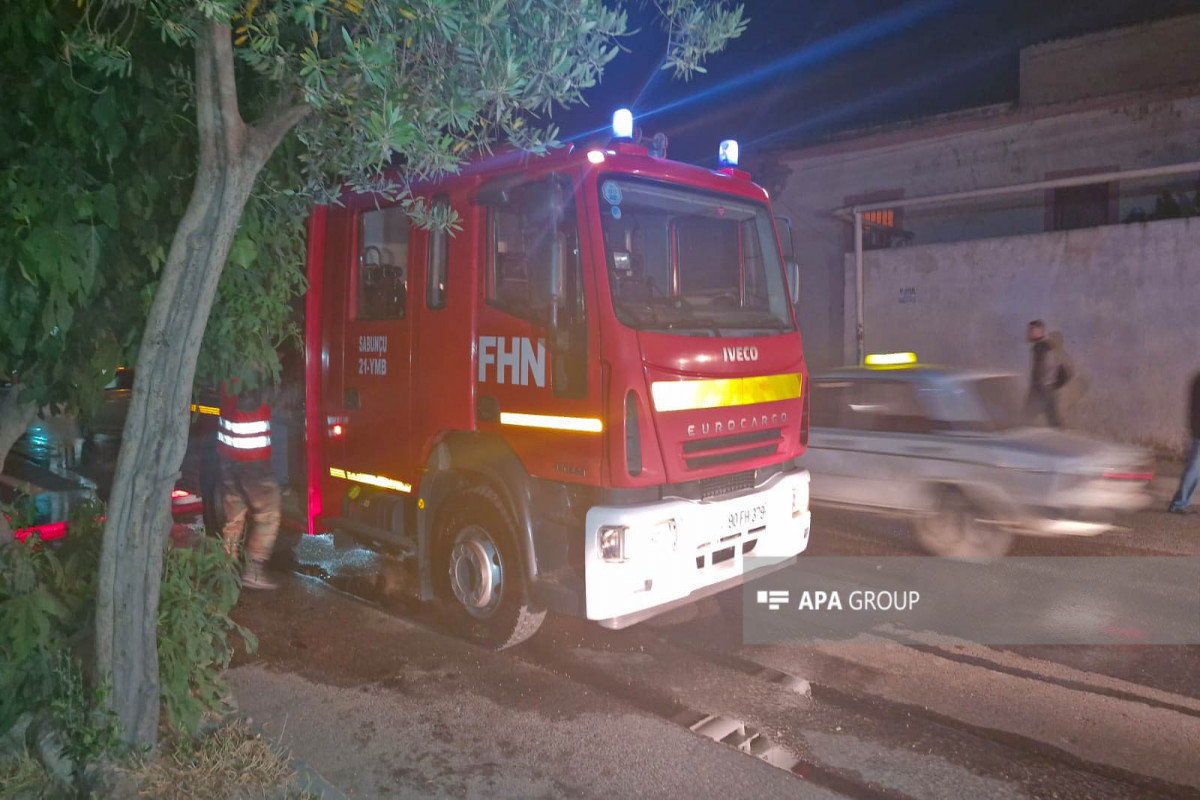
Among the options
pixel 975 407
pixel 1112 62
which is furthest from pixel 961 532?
pixel 1112 62

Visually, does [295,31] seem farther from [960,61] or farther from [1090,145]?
[960,61]

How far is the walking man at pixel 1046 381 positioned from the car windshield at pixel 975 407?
2.36 metres

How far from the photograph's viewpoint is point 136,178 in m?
3.69

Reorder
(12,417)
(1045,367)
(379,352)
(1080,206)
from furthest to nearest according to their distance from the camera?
1. (1080,206)
2. (1045,367)
3. (379,352)
4. (12,417)

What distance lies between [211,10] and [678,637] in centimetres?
408

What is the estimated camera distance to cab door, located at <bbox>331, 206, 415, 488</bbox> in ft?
18.8

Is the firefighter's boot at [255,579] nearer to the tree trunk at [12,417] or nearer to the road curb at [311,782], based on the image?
the tree trunk at [12,417]

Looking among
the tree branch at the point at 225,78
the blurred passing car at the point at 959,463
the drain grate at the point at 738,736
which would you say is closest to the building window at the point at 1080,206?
the blurred passing car at the point at 959,463

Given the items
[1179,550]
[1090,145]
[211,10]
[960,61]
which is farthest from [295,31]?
[960,61]

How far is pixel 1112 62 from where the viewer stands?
15594 millimetres

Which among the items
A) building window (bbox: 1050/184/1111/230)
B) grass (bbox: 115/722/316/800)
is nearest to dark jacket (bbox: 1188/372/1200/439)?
building window (bbox: 1050/184/1111/230)

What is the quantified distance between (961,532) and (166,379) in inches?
226

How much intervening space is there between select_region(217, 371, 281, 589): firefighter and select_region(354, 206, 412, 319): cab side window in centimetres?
108

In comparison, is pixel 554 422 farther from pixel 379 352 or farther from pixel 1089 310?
pixel 1089 310
